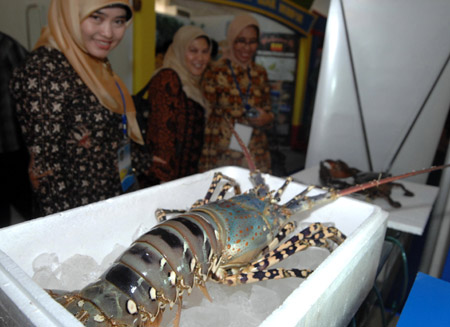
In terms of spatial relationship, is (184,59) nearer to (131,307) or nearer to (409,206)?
(409,206)

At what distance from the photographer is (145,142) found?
73.8 inches

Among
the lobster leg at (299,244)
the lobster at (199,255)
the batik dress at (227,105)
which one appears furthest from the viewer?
the batik dress at (227,105)

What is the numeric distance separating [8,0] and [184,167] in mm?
1204

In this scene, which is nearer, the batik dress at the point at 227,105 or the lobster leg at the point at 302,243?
the lobster leg at the point at 302,243

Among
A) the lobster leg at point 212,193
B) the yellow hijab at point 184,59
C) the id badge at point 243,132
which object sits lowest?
the lobster leg at point 212,193

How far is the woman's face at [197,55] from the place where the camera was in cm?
205

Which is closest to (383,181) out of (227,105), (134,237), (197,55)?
(134,237)

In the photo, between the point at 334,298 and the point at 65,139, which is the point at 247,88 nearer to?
the point at 65,139

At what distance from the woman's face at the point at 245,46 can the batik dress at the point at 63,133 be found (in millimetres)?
1073

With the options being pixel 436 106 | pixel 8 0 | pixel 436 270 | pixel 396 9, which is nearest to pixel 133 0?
pixel 8 0

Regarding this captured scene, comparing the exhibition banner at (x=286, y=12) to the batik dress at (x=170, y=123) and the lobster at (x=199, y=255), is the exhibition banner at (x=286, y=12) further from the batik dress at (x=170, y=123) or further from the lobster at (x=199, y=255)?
the lobster at (x=199, y=255)

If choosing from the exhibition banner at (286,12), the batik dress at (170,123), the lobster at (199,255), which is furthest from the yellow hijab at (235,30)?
the lobster at (199,255)

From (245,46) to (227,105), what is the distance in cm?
44

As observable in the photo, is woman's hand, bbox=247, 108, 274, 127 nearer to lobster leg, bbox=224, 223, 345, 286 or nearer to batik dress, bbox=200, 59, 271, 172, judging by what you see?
batik dress, bbox=200, 59, 271, 172
